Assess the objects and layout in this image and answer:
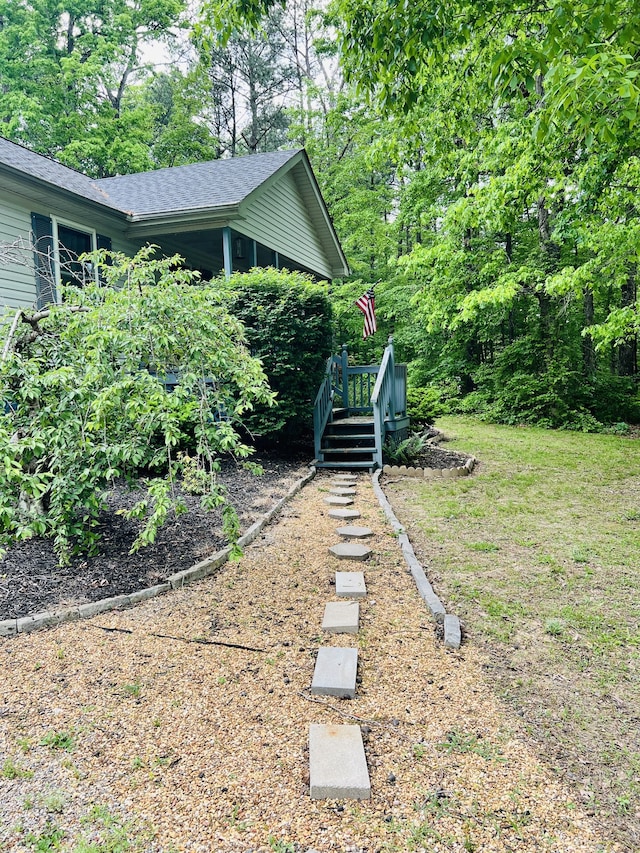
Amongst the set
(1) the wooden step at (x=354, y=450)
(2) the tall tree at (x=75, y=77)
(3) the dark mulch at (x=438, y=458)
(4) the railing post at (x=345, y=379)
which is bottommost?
(3) the dark mulch at (x=438, y=458)

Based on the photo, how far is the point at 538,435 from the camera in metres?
11.0

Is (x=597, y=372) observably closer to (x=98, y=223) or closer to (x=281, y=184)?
(x=281, y=184)

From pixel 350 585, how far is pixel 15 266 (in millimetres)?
7723

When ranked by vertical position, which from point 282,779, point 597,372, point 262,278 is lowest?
point 282,779

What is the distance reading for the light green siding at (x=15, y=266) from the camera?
7.72 metres

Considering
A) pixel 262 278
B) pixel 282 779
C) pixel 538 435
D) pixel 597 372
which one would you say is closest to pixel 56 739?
pixel 282 779

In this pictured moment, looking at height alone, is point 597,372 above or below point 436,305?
below

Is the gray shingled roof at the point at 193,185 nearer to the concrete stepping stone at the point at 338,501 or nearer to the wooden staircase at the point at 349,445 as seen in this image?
the wooden staircase at the point at 349,445

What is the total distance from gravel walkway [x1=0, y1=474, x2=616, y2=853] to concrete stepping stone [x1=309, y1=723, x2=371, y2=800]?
5 centimetres

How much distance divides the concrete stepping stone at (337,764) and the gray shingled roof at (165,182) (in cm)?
815

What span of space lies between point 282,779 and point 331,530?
299 centimetres

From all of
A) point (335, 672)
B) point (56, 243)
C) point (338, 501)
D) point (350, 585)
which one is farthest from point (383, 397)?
point (56, 243)

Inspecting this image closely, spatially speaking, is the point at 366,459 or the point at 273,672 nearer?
the point at 273,672

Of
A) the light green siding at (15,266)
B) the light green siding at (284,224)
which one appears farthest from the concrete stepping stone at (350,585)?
the light green siding at (284,224)
